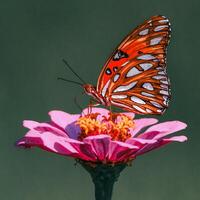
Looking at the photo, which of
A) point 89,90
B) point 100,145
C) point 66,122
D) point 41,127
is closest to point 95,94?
point 89,90

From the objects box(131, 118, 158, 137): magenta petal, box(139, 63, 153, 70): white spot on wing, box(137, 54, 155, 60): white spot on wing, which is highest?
box(137, 54, 155, 60): white spot on wing

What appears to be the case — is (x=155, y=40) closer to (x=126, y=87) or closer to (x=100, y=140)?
(x=126, y=87)

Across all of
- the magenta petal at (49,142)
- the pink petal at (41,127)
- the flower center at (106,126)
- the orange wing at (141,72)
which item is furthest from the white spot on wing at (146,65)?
the magenta petal at (49,142)

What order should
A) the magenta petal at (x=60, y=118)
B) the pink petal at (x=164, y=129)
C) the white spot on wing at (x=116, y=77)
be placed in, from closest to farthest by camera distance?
the pink petal at (x=164, y=129), the magenta petal at (x=60, y=118), the white spot on wing at (x=116, y=77)

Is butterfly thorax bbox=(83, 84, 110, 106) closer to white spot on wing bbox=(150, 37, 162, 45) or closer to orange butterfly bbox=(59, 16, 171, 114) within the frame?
orange butterfly bbox=(59, 16, 171, 114)

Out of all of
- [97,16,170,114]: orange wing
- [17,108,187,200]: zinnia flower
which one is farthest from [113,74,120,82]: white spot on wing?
[17,108,187,200]: zinnia flower

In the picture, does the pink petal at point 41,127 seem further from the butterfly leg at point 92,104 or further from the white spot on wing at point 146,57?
the white spot on wing at point 146,57

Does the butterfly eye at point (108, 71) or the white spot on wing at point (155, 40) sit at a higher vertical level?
the white spot on wing at point (155, 40)
